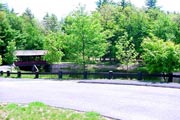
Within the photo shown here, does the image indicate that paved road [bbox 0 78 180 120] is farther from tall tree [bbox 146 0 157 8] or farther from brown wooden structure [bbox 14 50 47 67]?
tall tree [bbox 146 0 157 8]

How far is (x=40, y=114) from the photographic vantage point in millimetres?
11047

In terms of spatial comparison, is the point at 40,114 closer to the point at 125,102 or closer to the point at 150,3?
the point at 125,102

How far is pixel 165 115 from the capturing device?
11219 millimetres

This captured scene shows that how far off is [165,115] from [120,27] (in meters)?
45.0

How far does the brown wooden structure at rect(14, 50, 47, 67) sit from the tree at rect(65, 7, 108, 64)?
20.5 metres

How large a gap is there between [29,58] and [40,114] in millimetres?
49357

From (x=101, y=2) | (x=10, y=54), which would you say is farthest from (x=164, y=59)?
(x=101, y=2)

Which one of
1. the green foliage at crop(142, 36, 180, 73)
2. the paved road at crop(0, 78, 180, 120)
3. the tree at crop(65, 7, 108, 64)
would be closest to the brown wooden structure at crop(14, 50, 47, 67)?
the tree at crop(65, 7, 108, 64)

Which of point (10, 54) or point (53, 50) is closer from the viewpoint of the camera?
point (53, 50)

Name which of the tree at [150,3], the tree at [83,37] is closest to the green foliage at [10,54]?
the tree at [83,37]

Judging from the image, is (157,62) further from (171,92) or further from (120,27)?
(120,27)

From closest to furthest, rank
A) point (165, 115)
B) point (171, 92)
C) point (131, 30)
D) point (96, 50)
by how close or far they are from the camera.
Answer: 1. point (165, 115)
2. point (171, 92)
3. point (96, 50)
4. point (131, 30)

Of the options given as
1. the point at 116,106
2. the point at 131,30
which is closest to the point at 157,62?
the point at 116,106

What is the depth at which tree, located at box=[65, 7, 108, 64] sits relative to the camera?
3578cm
